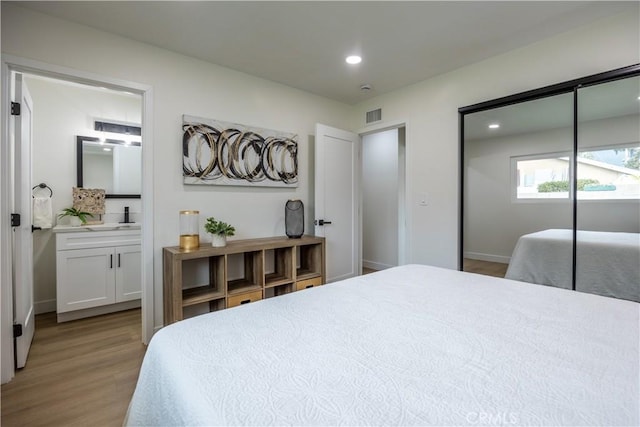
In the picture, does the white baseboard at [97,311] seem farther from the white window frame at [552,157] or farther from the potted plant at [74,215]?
the white window frame at [552,157]

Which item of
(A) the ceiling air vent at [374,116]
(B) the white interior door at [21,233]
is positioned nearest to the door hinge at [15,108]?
(B) the white interior door at [21,233]

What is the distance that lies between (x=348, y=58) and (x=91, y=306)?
11.4 feet

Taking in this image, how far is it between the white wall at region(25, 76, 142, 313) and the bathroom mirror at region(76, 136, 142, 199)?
83mm

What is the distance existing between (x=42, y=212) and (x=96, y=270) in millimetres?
802

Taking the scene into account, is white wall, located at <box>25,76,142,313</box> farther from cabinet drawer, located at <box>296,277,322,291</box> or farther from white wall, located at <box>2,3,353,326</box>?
cabinet drawer, located at <box>296,277,322,291</box>

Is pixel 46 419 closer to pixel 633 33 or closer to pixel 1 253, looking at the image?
pixel 1 253

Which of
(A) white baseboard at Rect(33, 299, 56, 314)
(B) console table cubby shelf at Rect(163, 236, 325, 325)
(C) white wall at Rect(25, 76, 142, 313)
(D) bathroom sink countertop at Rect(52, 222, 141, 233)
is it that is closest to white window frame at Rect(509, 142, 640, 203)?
(B) console table cubby shelf at Rect(163, 236, 325, 325)

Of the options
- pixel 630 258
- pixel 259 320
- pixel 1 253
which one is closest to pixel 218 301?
A: pixel 1 253

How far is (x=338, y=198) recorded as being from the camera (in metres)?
3.67

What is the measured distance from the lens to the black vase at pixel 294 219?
323cm

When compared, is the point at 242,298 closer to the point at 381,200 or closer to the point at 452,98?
the point at 452,98

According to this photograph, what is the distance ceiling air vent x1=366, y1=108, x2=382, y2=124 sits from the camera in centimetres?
367

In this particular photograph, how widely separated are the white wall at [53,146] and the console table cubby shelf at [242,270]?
171 centimetres

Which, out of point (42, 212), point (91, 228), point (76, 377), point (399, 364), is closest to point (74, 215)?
point (42, 212)
